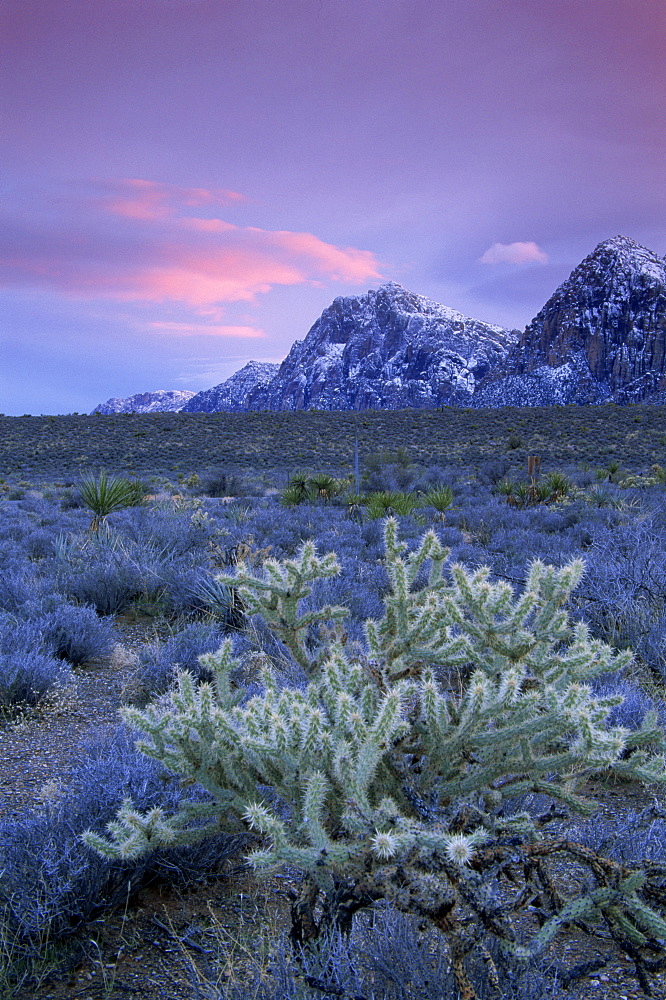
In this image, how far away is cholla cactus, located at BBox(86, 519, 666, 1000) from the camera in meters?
1.50

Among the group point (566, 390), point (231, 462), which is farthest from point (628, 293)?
point (231, 462)

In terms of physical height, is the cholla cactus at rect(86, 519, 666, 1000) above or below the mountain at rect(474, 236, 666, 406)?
below

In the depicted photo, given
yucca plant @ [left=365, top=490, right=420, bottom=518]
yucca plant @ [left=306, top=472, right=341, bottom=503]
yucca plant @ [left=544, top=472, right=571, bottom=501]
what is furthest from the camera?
yucca plant @ [left=306, top=472, right=341, bottom=503]

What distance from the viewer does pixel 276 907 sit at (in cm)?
220

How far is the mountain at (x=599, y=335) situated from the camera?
406 ft

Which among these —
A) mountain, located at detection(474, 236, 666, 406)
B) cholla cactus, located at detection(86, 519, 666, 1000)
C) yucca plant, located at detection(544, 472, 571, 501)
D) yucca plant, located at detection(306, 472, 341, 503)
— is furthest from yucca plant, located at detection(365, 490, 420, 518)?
Result: mountain, located at detection(474, 236, 666, 406)

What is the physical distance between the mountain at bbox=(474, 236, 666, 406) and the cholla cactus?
11874 cm

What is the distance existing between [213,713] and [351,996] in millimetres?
699

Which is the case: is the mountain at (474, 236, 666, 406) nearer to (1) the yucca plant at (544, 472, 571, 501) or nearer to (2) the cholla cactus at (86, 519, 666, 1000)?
(1) the yucca plant at (544, 472, 571, 501)

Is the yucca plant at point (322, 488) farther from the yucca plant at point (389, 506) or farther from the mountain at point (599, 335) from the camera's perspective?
the mountain at point (599, 335)

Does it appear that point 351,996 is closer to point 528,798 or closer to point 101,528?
point 528,798

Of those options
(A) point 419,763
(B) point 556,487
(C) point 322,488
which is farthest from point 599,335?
(A) point 419,763

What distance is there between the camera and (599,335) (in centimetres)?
14588

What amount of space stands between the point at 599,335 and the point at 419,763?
6310 inches
